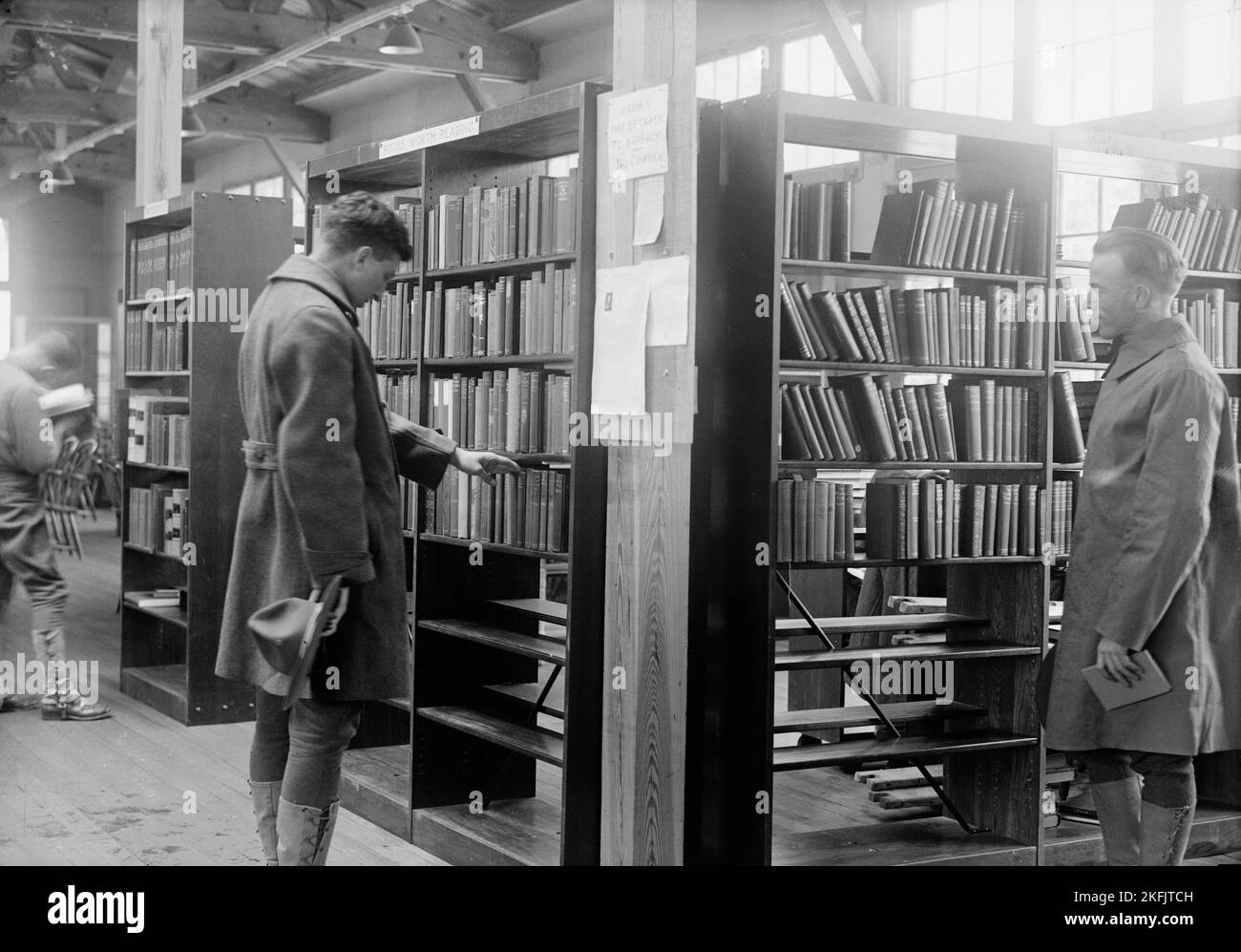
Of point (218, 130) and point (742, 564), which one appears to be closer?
point (742, 564)

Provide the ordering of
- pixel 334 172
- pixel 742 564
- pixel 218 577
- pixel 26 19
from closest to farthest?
pixel 742 564
pixel 334 172
pixel 218 577
pixel 26 19

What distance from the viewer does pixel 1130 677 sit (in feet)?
10.7

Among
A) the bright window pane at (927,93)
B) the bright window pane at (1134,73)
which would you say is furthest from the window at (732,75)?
the bright window pane at (1134,73)

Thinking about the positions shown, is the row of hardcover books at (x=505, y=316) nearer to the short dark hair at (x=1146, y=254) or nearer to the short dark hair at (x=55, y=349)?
the short dark hair at (x=1146, y=254)

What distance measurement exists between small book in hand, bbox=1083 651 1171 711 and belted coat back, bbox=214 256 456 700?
1.63 m

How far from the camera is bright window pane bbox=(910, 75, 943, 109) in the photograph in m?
8.70

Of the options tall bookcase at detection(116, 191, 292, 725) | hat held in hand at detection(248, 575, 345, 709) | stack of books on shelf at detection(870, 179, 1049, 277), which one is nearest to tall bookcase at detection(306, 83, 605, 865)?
hat held in hand at detection(248, 575, 345, 709)

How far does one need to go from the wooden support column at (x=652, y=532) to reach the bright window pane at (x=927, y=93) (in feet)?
18.4

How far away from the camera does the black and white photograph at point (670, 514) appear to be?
10.6 ft

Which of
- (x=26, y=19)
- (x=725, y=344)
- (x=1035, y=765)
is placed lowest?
(x=1035, y=765)

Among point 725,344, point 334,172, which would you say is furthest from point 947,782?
point 334,172
